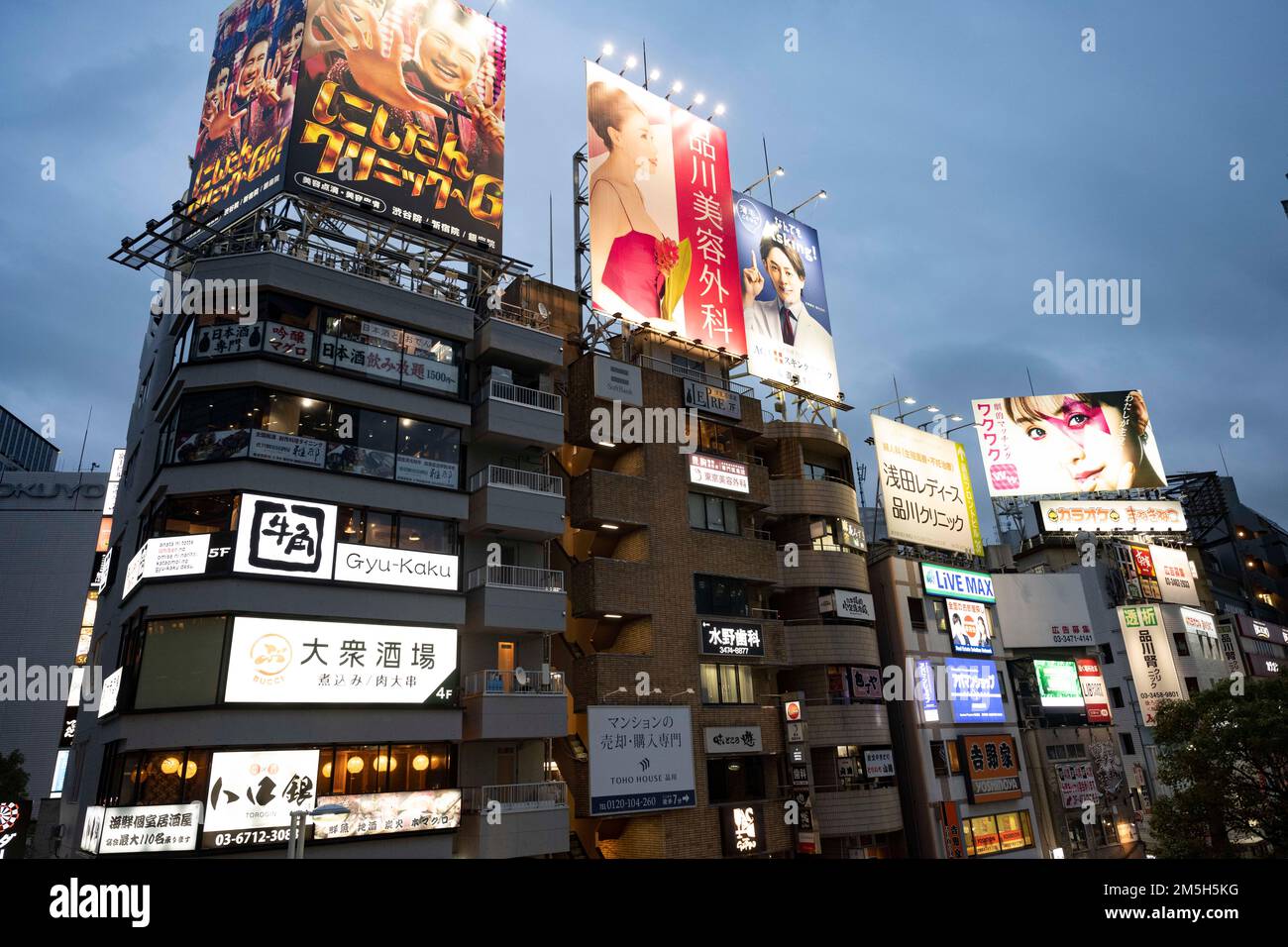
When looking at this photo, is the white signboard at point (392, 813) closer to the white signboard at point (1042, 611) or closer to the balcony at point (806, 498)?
the balcony at point (806, 498)

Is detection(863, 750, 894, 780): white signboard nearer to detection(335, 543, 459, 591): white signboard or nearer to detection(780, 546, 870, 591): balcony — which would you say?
detection(780, 546, 870, 591): balcony

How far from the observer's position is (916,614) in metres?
48.1

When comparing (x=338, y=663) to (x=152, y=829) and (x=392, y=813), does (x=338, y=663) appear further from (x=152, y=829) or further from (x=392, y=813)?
(x=152, y=829)

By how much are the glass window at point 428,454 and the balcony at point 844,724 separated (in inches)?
869

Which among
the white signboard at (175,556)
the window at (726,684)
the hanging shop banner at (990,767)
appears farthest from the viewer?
the hanging shop banner at (990,767)

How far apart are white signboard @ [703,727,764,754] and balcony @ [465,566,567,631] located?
9214 millimetres

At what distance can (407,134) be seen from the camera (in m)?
33.8

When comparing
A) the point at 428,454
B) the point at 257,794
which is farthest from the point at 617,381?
the point at 257,794

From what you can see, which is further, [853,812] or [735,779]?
[853,812]

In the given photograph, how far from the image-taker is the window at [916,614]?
47.6 meters

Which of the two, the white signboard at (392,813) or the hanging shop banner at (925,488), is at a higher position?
the hanging shop banner at (925,488)

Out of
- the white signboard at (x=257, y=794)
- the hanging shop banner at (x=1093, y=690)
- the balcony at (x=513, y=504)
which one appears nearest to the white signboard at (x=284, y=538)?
the balcony at (x=513, y=504)

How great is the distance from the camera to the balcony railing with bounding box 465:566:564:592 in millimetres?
30312

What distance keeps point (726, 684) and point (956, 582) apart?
21.5 m
